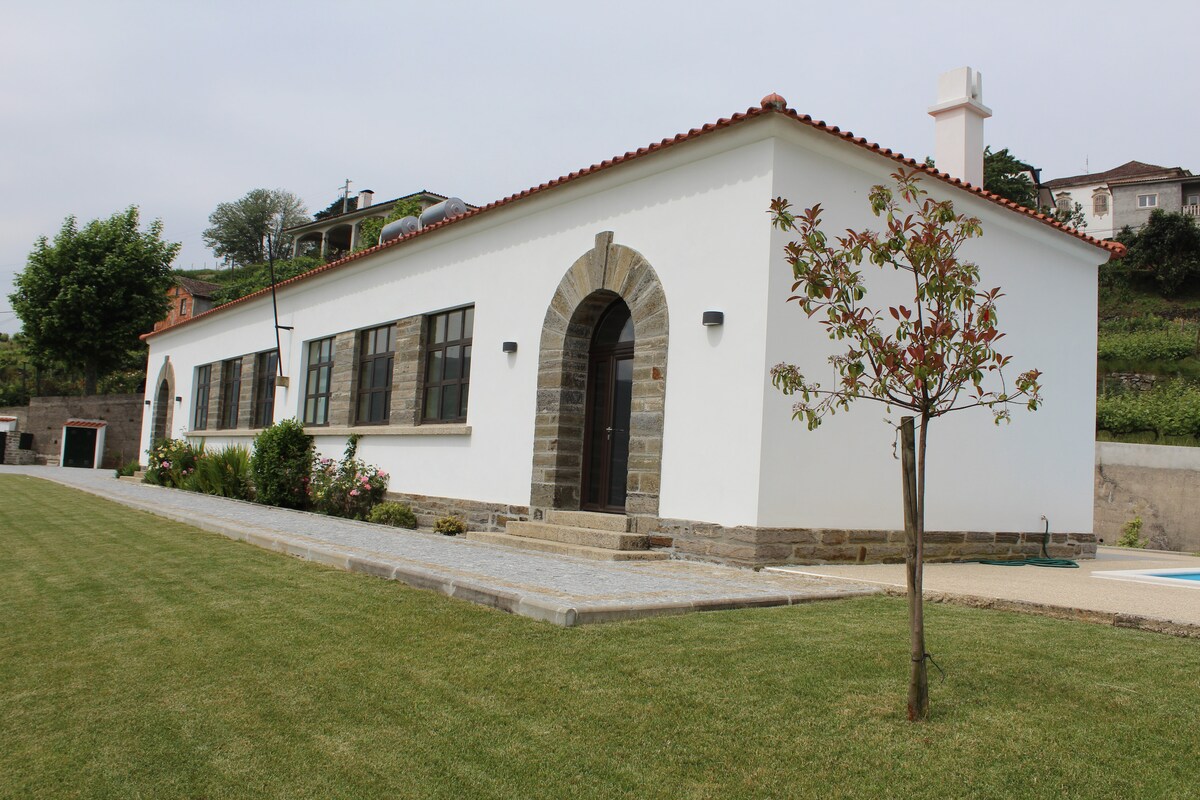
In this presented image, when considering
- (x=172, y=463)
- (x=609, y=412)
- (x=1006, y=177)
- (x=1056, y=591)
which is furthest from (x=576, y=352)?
(x=1006, y=177)

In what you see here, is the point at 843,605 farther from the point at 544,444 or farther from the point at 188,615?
the point at 544,444

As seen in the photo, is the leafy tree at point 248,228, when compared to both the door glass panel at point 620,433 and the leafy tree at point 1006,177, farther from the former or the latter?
the door glass panel at point 620,433

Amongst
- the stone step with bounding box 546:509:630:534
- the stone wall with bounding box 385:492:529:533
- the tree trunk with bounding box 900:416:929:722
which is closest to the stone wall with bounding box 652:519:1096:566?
the stone step with bounding box 546:509:630:534

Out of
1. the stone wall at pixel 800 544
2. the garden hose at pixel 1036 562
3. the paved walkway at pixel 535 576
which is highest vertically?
the stone wall at pixel 800 544

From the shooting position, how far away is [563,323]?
34.2 feet

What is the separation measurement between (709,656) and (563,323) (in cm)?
641

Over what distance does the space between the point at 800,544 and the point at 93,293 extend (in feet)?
114

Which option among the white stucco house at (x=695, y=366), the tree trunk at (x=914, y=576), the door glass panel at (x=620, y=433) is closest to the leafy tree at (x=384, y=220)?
the white stucco house at (x=695, y=366)

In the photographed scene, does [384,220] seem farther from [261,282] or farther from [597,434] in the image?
[597,434]

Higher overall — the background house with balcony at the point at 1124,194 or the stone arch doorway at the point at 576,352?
the background house with balcony at the point at 1124,194

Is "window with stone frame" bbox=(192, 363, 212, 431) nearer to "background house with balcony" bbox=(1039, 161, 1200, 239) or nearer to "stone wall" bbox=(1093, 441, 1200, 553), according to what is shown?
"stone wall" bbox=(1093, 441, 1200, 553)

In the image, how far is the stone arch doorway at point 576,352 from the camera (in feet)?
31.0

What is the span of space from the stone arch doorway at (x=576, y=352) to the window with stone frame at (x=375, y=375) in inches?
181

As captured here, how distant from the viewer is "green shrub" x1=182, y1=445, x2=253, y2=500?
16938 millimetres
